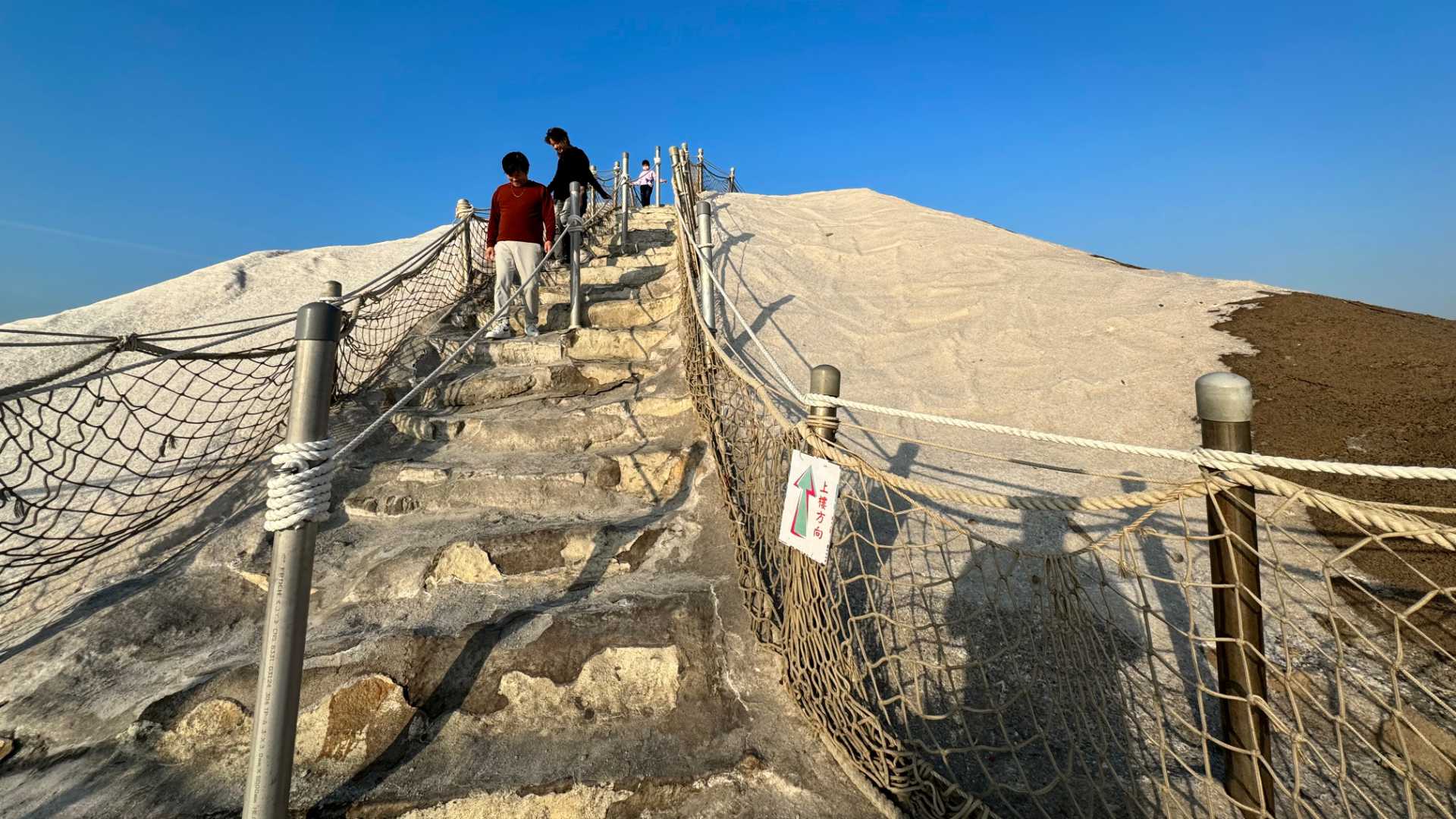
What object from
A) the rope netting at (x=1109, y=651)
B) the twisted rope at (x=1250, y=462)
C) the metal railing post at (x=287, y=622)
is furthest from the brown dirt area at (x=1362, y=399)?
the metal railing post at (x=287, y=622)

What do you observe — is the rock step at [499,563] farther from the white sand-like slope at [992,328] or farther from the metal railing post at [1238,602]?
the metal railing post at [1238,602]

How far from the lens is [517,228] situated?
4.77 m

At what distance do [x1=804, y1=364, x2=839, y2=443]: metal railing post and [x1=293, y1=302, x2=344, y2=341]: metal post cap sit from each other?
132cm

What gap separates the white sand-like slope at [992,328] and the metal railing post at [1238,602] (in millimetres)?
1853

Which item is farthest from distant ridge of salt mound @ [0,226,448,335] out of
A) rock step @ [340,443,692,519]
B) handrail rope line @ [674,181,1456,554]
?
handrail rope line @ [674,181,1456,554]

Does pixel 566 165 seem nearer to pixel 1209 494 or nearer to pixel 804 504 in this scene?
pixel 804 504

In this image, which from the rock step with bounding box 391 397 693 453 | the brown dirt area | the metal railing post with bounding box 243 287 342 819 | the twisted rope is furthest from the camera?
A: the rock step with bounding box 391 397 693 453

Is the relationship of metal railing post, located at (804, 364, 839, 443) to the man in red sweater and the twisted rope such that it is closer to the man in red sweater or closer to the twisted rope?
the twisted rope

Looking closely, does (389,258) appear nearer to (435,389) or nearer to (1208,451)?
(435,389)

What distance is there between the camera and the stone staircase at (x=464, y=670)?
175 cm

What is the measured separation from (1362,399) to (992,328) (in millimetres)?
2302

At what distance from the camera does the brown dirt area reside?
2.70 m

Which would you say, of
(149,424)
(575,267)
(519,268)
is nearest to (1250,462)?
(575,267)

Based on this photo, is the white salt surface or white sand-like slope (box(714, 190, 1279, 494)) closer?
the white salt surface
